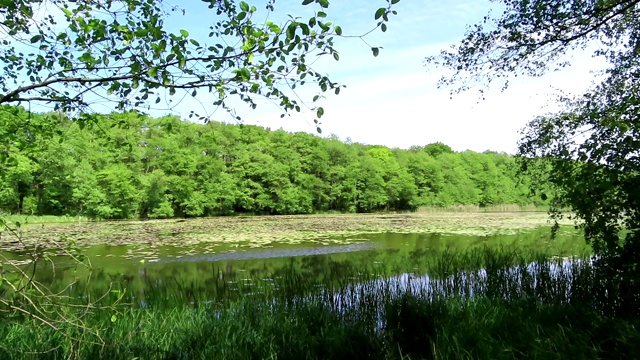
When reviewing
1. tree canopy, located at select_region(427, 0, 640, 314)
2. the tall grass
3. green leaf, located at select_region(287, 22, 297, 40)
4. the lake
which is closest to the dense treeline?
the tall grass

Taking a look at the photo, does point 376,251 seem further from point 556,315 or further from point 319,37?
point 319,37

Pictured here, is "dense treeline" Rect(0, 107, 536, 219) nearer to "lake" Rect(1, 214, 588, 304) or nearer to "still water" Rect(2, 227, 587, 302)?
"lake" Rect(1, 214, 588, 304)

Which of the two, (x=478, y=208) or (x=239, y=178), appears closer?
(x=239, y=178)

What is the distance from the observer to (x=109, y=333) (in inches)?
188

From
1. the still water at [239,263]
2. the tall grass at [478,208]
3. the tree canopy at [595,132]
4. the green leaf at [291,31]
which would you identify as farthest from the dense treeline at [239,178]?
the green leaf at [291,31]

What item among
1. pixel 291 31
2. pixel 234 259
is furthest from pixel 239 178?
pixel 291 31

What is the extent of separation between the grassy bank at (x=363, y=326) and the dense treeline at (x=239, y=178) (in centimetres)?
1703

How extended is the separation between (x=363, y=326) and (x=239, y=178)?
41.9 metres

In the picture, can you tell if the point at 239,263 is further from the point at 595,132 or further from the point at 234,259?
the point at 595,132

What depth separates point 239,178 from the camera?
46.0m

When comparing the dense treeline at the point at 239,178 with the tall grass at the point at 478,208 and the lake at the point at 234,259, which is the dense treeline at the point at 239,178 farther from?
the lake at the point at 234,259

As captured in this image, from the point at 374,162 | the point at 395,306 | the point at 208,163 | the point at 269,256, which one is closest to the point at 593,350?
the point at 395,306

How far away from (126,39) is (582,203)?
4664 millimetres

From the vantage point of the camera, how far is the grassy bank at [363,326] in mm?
3773
